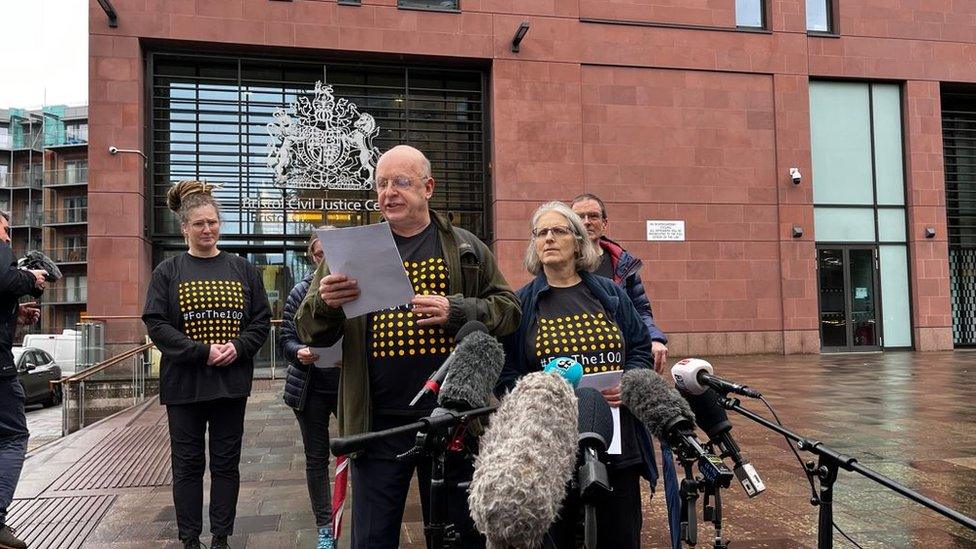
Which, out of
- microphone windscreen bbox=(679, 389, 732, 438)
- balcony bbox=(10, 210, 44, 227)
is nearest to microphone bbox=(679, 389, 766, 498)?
microphone windscreen bbox=(679, 389, 732, 438)

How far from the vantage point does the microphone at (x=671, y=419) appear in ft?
6.43

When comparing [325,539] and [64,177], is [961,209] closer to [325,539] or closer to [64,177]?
[325,539]

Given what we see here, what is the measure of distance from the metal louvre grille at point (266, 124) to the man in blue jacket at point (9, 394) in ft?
34.4

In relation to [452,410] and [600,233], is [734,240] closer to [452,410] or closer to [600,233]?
[600,233]

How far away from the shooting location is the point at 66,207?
2128 inches

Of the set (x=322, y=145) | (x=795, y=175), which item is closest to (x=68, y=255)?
(x=322, y=145)

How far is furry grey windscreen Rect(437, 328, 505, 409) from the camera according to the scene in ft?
5.76

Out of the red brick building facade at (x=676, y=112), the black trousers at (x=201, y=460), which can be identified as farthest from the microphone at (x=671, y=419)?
the red brick building facade at (x=676, y=112)

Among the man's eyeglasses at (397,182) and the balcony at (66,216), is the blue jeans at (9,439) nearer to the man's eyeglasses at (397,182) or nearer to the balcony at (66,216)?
the man's eyeglasses at (397,182)

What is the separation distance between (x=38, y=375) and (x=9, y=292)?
45.3 feet

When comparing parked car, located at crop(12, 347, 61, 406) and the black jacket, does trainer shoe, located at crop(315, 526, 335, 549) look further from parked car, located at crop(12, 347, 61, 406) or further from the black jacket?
parked car, located at crop(12, 347, 61, 406)

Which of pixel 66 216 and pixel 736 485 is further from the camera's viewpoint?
pixel 66 216

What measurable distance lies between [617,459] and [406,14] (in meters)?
13.8

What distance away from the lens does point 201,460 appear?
3.69 metres
